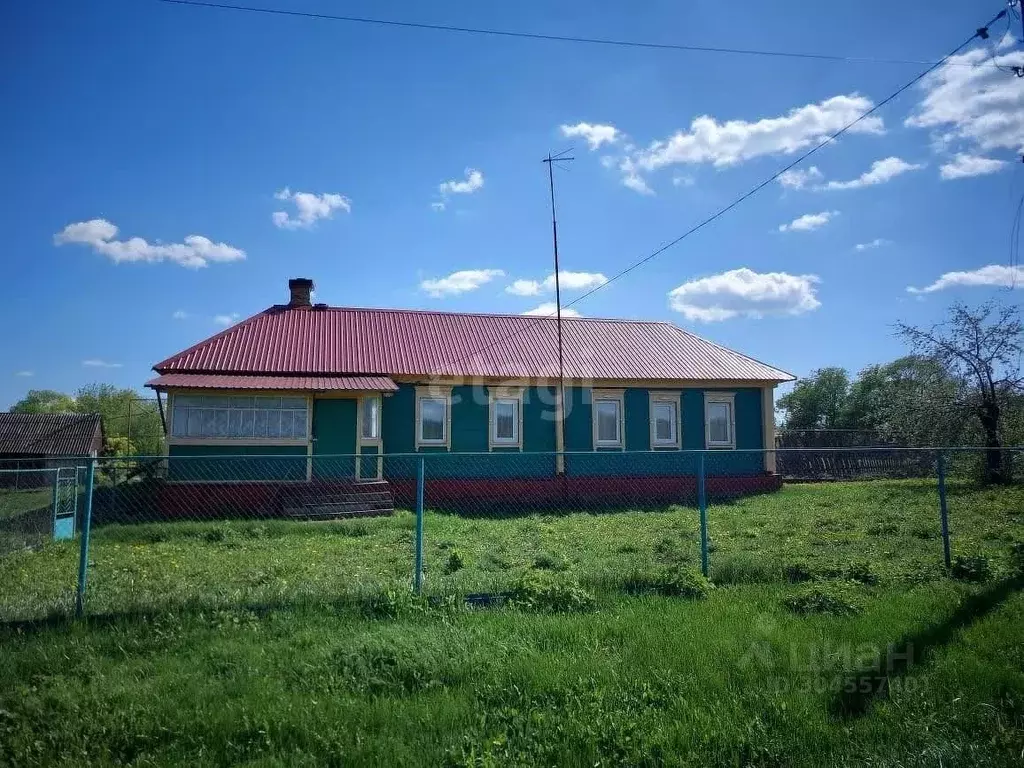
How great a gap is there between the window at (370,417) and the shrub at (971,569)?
12.6 metres

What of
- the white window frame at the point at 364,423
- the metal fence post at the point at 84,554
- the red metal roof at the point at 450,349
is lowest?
the metal fence post at the point at 84,554

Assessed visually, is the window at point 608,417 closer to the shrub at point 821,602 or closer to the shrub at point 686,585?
the shrub at point 686,585

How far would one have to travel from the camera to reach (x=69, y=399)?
62156 mm

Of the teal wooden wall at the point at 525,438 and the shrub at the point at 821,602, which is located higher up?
the teal wooden wall at the point at 525,438

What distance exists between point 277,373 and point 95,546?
7.16 metres

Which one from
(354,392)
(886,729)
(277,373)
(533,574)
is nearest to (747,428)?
(354,392)

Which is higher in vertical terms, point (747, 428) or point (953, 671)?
point (747, 428)

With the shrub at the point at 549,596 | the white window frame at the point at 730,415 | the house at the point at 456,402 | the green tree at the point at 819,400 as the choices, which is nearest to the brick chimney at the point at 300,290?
the house at the point at 456,402

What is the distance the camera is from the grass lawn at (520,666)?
3664mm

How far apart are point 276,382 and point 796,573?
1246 centimetres

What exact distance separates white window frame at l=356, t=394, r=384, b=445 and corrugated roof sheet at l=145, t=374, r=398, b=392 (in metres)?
0.44

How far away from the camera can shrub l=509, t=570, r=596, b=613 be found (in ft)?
19.5

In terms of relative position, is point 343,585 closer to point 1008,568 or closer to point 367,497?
point 1008,568

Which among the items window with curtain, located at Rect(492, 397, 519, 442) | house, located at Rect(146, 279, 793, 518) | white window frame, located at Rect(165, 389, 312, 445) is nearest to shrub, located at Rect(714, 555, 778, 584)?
house, located at Rect(146, 279, 793, 518)
